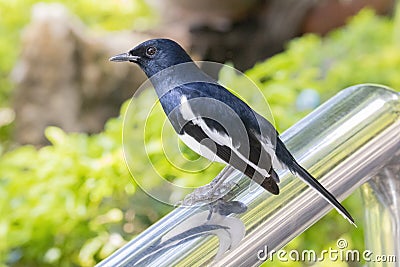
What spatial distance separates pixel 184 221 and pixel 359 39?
1.73 metres

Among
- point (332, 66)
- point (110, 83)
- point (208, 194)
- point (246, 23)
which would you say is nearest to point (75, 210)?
point (208, 194)

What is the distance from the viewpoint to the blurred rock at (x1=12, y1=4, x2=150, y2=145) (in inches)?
95.5

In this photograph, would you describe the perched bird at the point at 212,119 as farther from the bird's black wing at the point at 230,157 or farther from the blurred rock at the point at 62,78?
the blurred rock at the point at 62,78

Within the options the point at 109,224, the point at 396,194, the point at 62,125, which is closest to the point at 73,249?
the point at 109,224

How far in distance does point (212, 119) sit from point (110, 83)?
6.25 ft

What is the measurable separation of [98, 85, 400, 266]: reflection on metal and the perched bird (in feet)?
0.13

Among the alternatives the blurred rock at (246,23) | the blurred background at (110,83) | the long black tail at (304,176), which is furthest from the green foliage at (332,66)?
the long black tail at (304,176)

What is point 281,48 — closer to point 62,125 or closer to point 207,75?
point 62,125

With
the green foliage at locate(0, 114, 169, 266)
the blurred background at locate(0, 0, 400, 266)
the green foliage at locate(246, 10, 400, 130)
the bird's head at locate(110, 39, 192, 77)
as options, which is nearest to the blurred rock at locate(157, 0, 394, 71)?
the blurred background at locate(0, 0, 400, 266)

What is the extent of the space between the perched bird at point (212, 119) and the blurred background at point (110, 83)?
25 centimetres

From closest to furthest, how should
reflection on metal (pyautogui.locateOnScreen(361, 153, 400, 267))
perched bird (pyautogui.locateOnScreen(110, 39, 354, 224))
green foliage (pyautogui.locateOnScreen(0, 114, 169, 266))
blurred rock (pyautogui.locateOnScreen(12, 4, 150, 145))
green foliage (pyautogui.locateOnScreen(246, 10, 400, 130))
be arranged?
perched bird (pyautogui.locateOnScreen(110, 39, 354, 224))
reflection on metal (pyautogui.locateOnScreen(361, 153, 400, 267))
green foliage (pyautogui.locateOnScreen(0, 114, 169, 266))
green foliage (pyautogui.locateOnScreen(246, 10, 400, 130))
blurred rock (pyautogui.locateOnScreen(12, 4, 150, 145))

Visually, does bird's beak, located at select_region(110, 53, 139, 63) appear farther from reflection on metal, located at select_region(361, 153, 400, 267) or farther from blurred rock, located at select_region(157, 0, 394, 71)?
blurred rock, located at select_region(157, 0, 394, 71)

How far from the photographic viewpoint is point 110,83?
8.03 feet

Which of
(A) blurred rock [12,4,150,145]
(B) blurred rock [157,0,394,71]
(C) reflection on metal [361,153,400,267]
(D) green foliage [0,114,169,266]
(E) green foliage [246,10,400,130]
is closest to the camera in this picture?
(C) reflection on metal [361,153,400,267]
